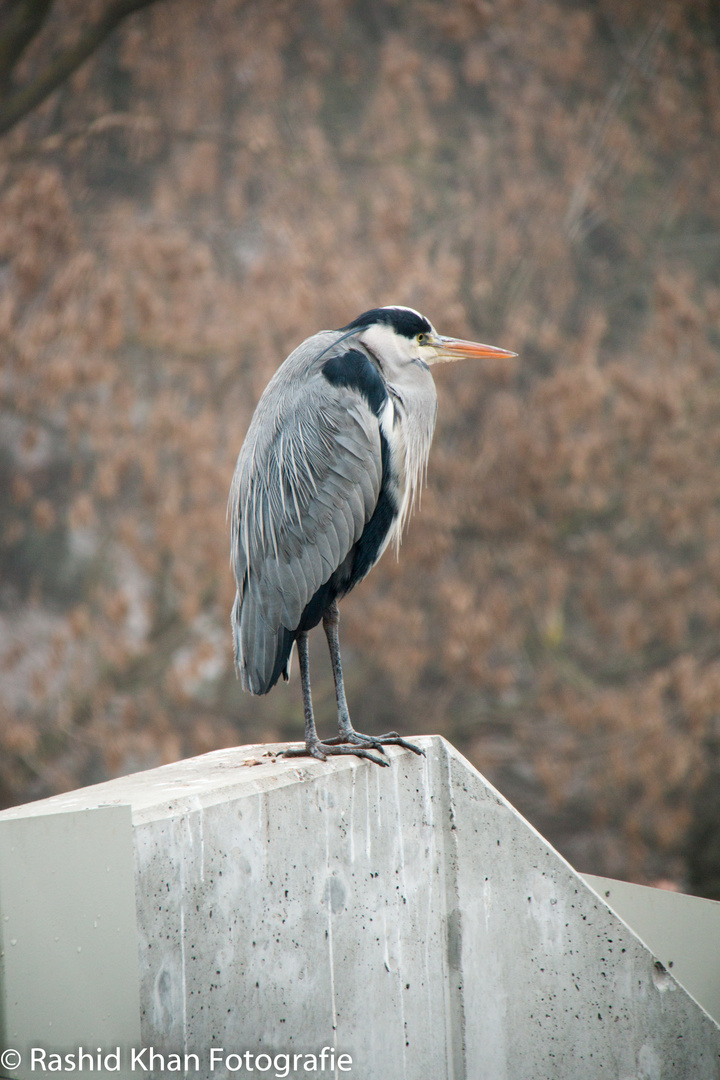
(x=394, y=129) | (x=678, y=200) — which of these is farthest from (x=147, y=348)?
(x=678, y=200)

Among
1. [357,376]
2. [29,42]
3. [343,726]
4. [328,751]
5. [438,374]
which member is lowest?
[328,751]

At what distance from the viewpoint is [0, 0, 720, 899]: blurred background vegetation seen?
627 centimetres

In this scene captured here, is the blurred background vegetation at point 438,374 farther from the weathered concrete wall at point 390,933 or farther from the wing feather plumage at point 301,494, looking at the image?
the weathered concrete wall at point 390,933

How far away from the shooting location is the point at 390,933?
8.29ft

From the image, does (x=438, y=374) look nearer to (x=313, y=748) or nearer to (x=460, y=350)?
(x=460, y=350)

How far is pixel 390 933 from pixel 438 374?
4.61m

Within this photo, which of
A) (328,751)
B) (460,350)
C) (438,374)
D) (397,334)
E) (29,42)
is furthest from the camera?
(438,374)

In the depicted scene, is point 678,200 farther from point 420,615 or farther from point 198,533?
point 198,533

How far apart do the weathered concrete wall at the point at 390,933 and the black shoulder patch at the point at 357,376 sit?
3.10 ft

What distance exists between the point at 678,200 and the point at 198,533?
12.8 ft

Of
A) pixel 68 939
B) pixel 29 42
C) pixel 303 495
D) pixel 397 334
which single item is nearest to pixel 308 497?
pixel 303 495

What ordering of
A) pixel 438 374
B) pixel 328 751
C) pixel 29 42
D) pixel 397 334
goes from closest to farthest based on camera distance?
pixel 328 751, pixel 397 334, pixel 29 42, pixel 438 374

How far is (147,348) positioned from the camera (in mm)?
6426

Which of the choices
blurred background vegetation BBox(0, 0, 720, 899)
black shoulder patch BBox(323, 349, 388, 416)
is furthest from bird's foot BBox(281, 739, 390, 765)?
blurred background vegetation BBox(0, 0, 720, 899)
